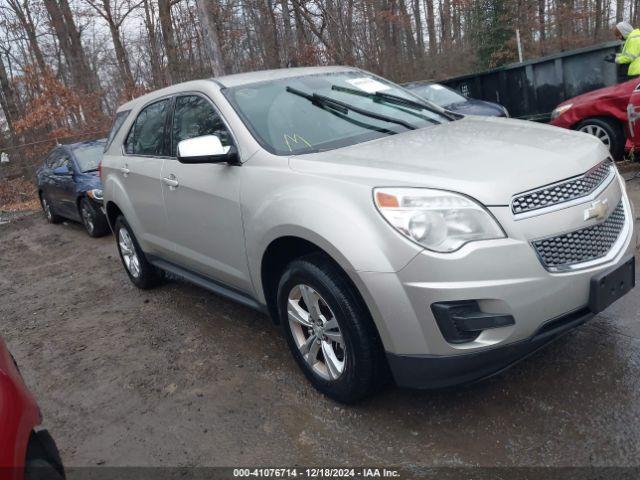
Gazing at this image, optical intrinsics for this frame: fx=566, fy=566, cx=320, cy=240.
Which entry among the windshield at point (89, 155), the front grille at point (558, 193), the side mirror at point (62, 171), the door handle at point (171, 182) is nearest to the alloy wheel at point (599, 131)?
the front grille at point (558, 193)

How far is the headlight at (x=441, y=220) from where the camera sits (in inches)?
97.6

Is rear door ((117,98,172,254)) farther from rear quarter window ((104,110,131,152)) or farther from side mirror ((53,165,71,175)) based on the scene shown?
side mirror ((53,165,71,175))

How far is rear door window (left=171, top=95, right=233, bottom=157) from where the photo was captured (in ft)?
12.2

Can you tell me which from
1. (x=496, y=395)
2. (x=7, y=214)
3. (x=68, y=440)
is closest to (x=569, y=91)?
(x=496, y=395)

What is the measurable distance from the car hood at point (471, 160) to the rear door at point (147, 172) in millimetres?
1729

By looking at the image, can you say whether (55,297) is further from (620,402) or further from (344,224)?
(620,402)

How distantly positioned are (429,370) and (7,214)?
46.0ft

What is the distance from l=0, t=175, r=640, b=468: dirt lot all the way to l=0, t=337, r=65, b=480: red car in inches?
37.6

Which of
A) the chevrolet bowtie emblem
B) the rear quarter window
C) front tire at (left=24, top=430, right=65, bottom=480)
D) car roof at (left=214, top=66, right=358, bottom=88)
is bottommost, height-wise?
front tire at (left=24, top=430, right=65, bottom=480)

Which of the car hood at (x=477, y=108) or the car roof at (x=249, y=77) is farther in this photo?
the car hood at (x=477, y=108)

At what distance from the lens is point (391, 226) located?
2.54 meters

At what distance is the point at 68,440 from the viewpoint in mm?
3260

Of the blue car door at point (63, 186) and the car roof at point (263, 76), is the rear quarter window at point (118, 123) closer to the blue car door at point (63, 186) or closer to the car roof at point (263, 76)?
the car roof at point (263, 76)

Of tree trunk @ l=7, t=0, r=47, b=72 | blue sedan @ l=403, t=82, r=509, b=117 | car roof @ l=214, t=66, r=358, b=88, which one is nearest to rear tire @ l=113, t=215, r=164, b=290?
car roof @ l=214, t=66, r=358, b=88
